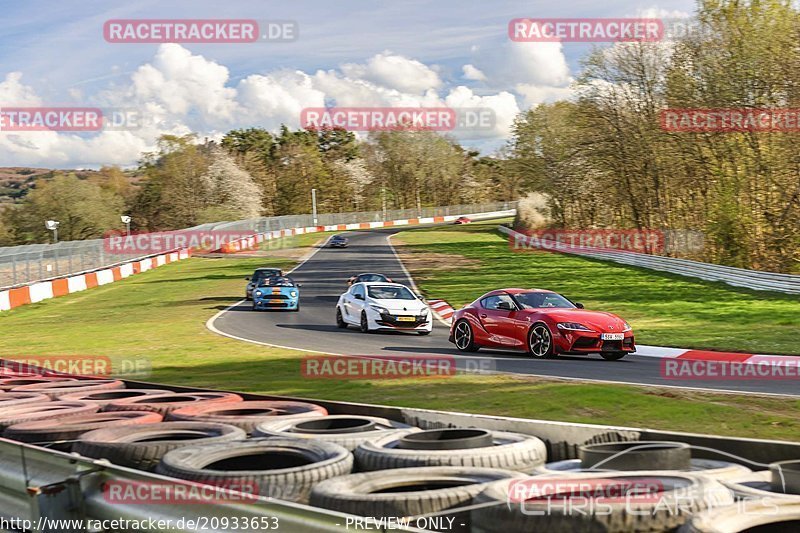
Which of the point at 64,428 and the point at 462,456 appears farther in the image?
the point at 64,428

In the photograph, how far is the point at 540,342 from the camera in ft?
58.2

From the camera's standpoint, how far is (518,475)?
14.2 ft

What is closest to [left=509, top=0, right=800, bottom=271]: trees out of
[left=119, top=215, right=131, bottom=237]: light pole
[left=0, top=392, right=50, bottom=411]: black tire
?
[left=119, top=215, right=131, bottom=237]: light pole

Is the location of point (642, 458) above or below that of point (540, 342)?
above

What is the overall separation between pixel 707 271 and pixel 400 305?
16221mm

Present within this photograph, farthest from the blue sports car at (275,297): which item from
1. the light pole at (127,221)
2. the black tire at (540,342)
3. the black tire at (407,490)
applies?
the light pole at (127,221)

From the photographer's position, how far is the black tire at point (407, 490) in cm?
376

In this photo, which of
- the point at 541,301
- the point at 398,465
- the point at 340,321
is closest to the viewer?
the point at 398,465

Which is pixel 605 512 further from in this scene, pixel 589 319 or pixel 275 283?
pixel 275 283

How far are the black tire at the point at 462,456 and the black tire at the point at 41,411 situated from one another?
2.99m

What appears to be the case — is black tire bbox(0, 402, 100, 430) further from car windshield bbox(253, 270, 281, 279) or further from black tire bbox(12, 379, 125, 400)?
car windshield bbox(253, 270, 281, 279)
